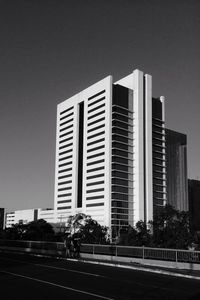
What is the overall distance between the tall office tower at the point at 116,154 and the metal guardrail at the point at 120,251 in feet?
397

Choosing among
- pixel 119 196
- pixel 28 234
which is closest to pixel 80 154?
pixel 119 196

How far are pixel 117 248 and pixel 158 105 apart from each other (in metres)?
156

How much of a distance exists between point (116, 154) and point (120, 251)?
134777 millimetres

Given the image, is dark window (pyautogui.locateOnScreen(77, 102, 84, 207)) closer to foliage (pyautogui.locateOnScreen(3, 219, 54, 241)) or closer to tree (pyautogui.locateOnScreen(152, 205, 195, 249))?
foliage (pyautogui.locateOnScreen(3, 219, 54, 241))

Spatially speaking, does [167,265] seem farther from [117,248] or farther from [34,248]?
[34,248]

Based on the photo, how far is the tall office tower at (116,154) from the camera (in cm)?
15838

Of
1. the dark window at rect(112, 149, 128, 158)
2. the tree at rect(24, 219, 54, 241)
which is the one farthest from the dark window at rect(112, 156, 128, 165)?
the tree at rect(24, 219, 54, 241)

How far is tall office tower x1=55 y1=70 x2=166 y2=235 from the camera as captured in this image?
158375mm

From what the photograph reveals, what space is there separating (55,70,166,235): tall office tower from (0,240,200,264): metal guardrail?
397ft

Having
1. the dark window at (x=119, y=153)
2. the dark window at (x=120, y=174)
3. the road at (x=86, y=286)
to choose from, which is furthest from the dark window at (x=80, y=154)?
the road at (x=86, y=286)

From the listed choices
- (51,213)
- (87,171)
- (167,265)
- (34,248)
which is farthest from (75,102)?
(167,265)

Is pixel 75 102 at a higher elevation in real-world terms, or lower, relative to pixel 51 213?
higher

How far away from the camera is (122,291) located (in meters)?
12.1

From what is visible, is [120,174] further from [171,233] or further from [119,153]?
[171,233]
